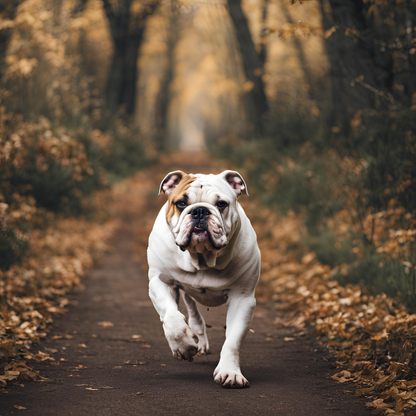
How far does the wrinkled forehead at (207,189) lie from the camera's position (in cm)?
369

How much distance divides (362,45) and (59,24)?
24.9 ft

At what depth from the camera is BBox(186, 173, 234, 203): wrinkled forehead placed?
3691 millimetres

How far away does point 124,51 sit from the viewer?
18312 millimetres

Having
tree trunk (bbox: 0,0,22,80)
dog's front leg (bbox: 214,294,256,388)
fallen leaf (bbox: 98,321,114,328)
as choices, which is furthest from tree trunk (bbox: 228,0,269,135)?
dog's front leg (bbox: 214,294,256,388)

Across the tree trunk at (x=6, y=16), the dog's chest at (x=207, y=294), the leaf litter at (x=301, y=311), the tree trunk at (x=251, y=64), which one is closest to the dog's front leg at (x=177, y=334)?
the dog's chest at (x=207, y=294)

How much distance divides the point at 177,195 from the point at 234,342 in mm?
1164

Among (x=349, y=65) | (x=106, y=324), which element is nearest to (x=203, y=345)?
(x=106, y=324)

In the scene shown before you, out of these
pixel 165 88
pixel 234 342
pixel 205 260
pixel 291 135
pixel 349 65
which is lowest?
pixel 234 342

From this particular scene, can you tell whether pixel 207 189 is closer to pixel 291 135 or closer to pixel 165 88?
pixel 291 135

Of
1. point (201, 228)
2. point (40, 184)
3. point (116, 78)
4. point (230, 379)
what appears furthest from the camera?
point (116, 78)

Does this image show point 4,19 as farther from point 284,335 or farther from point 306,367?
point 306,367

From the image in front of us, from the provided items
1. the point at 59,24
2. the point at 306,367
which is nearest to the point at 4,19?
the point at 59,24

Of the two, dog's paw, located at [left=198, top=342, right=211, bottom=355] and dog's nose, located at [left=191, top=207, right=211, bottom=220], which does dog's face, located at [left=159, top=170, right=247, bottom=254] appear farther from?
dog's paw, located at [left=198, top=342, right=211, bottom=355]

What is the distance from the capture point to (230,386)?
364 cm
